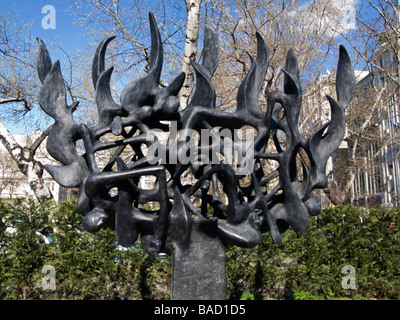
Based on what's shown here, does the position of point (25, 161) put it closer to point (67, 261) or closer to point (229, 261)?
point (67, 261)

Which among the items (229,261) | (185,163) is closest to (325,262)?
(229,261)

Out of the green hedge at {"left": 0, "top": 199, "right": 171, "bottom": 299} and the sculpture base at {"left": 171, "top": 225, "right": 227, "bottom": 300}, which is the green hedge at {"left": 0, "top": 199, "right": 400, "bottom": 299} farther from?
the sculpture base at {"left": 171, "top": 225, "right": 227, "bottom": 300}

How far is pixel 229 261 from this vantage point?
7035 mm

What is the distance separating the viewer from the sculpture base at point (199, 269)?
10.9 feet

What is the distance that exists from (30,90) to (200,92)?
12932 millimetres

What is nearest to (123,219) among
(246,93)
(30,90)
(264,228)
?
(264,228)

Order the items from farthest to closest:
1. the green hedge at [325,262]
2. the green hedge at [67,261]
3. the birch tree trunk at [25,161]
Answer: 1. the birch tree trunk at [25,161]
2. the green hedge at [325,262]
3. the green hedge at [67,261]

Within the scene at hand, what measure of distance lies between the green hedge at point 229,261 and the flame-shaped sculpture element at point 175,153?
3618 millimetres

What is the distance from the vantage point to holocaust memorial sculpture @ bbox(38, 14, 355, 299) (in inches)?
129

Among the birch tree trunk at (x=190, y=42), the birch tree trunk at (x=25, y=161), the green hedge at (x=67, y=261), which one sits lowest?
the green hedge at (x=67, y=261)

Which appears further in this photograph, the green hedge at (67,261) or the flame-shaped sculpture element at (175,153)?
the green hedge at (67,261)

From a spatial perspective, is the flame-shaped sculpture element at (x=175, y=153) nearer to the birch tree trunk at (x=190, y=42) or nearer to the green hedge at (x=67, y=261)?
the green hedge at (x=67, y=261)

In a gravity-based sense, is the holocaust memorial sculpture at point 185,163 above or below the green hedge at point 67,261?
above

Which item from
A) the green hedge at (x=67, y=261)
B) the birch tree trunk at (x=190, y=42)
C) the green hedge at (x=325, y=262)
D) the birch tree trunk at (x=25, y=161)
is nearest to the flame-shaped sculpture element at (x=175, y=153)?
the green hedge at (x=67, y=261)
